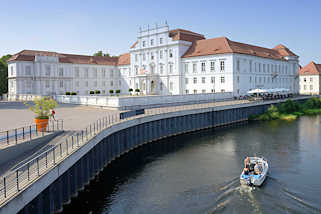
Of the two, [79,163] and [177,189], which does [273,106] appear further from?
[79,163]

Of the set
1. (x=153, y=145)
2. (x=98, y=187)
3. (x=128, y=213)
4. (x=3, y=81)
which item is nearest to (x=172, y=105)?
(x=153, y=145)

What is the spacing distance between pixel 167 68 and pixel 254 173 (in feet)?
179

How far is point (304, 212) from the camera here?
57.8 ft

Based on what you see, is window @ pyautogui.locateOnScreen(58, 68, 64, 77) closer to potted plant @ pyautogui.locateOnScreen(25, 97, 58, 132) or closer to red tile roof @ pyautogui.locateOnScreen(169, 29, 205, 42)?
red tile roof @ pyautogui.locateOnScreen(169, 29, 205, 42)

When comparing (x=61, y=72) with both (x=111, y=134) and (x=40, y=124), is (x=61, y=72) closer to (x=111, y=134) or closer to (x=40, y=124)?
(x=111, y=134)

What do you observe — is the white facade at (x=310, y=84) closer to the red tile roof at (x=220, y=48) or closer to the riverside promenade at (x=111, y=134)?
the red tile roof at (x=220, y=48)

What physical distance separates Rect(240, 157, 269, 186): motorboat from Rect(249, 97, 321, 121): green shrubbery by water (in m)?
32.8

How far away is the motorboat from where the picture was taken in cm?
2111

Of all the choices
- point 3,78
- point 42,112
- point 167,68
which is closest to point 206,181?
point 42,112

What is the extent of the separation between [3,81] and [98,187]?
226 ft

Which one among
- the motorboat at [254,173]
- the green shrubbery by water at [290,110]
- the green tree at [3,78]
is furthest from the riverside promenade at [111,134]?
the green tree at [3,78]

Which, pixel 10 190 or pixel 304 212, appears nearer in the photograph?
pixel 10 190

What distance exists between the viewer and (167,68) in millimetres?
74750

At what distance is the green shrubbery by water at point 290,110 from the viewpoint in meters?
55.9
